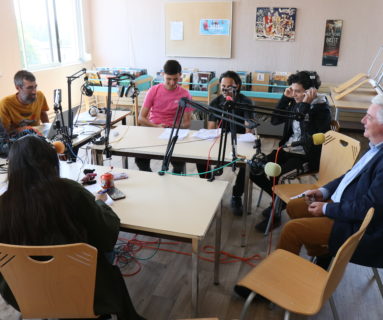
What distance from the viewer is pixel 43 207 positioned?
125cm

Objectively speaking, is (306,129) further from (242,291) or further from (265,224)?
(242,291)

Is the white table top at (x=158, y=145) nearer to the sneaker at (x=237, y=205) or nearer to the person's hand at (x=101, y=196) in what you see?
the sneaker at (x=237, y=205)

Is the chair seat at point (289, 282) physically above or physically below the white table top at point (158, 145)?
below

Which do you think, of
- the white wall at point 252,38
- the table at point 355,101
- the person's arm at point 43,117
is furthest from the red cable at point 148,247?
the white wall at point 252,38

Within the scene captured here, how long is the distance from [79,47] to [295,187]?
4.90 metres

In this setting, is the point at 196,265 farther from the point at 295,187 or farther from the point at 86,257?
the point at 295,187

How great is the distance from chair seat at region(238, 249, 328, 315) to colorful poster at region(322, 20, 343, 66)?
430 cm

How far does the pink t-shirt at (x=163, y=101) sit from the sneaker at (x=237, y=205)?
0.95 metres

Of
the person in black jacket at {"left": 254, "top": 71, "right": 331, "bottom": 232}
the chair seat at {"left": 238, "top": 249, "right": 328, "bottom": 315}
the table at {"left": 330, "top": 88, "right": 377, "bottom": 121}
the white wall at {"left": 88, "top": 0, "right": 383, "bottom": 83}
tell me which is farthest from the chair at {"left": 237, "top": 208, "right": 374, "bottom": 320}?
the white wall at {"left": 88, "top": 0, "right": 383, "bottom": 83}

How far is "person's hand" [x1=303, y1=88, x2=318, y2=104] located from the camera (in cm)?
273

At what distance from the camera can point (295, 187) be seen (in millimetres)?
2535

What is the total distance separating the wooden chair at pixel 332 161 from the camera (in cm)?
233

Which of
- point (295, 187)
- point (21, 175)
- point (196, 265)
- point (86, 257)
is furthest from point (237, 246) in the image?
point (21, 175)

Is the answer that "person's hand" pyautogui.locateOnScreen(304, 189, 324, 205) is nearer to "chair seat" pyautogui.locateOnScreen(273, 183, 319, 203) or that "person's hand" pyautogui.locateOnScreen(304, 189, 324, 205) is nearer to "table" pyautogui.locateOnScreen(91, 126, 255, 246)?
"chair seat" pyautogui.locateOnScreen(273, 183, 319, 203)
